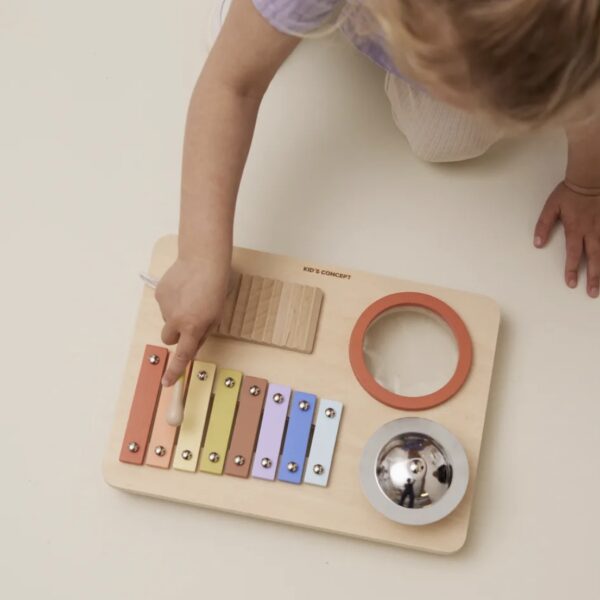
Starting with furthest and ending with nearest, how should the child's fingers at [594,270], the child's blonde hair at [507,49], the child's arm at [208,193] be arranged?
the child's fingers at [594,270] → the child's arm at [208,193] → the child's blonde hair at [507,49]

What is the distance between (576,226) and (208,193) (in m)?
0.40

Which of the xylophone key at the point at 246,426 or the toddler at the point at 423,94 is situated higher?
the toddler at the point at 423,94

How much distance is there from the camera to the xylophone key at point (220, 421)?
863 mm

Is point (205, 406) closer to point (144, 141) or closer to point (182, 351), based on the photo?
point (182, 351)

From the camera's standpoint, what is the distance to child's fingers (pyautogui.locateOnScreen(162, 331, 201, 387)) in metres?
0.85

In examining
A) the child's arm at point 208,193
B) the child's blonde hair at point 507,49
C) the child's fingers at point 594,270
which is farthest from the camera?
the child's fingers at point 594,270

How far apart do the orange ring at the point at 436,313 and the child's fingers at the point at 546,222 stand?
14cm

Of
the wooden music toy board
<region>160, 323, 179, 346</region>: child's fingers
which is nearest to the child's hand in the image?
the wooden music toy board

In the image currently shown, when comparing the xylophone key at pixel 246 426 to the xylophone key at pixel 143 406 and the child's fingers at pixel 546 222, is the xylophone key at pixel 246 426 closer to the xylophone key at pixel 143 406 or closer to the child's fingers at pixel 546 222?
the xylophone key at pixel 143 406

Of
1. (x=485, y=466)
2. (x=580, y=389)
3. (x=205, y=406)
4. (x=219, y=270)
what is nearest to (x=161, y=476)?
(x=205, y=406)

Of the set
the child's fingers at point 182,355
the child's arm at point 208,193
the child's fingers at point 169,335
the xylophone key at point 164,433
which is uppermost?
the child's arm at point 208,193

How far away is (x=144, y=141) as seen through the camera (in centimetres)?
102

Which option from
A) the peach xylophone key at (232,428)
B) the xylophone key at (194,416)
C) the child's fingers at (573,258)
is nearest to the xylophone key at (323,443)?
the peach xylophone key at (232,428)

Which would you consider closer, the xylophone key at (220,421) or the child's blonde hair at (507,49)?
the child's blonde hair at (507,49)
